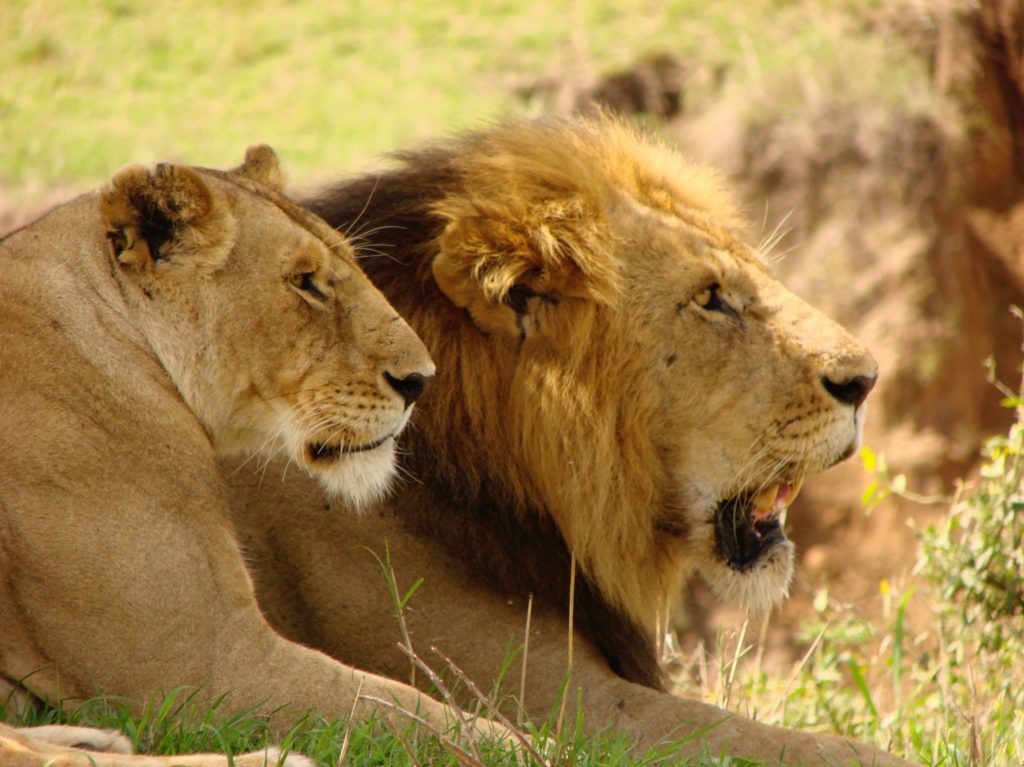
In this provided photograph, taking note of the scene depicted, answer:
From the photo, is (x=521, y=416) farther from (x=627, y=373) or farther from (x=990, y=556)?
(x=990, y=556)

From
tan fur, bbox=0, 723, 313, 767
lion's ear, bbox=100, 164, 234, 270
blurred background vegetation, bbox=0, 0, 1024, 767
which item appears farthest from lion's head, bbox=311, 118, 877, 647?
blurred background vegetation, bbox=0, 0, 1024, 767

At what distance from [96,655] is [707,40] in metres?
7.14

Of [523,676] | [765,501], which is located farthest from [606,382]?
[523,676]

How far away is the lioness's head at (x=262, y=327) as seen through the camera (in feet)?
10.7

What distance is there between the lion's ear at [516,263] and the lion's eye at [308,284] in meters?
0.37

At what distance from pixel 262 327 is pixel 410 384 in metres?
0.36

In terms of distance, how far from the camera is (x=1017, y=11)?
9227 millimetres

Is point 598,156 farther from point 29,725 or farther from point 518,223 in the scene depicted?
point 29,725

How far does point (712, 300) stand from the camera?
375cm

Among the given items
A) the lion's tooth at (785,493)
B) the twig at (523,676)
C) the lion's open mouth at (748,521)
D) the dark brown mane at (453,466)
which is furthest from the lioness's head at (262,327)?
the lion's tooth at (785,493)

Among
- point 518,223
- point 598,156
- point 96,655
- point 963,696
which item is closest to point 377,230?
point 518,223

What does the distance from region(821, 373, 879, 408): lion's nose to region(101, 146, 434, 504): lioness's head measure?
0.99 meters

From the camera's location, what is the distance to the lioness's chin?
340 cm

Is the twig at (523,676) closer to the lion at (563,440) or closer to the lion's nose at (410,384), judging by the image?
the lion at (563,440)
